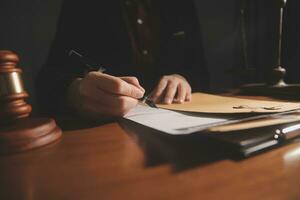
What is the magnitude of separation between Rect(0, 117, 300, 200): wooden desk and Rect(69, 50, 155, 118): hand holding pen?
0.12 metres

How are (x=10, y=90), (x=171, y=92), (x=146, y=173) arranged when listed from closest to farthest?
(x=146, y=173) < (x=10, y=90) < (x=171, y=92)

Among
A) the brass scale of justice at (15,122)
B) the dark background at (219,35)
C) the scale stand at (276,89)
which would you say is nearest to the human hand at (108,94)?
the brass scale of justice at (15,122)

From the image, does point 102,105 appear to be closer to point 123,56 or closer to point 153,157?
point 153,157

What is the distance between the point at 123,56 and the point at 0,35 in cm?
92

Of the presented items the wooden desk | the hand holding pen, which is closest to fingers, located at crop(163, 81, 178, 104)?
the hand holding pen

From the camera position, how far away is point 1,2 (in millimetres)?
1680

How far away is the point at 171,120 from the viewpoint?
455 mm

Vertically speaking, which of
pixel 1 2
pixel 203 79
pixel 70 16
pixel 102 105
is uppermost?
pixel 1 2

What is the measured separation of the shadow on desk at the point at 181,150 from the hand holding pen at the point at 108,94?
9 centimetres

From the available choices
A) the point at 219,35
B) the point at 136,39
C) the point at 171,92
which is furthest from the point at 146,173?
the point at 219,35

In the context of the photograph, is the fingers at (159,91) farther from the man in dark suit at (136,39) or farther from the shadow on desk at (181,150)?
the man in dark suit at (136,39)

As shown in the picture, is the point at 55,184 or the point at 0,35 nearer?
the point at 55,184

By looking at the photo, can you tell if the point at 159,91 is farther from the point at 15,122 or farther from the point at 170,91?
the point at 15,122

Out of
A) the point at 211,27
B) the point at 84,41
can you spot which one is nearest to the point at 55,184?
the point at 84,41
